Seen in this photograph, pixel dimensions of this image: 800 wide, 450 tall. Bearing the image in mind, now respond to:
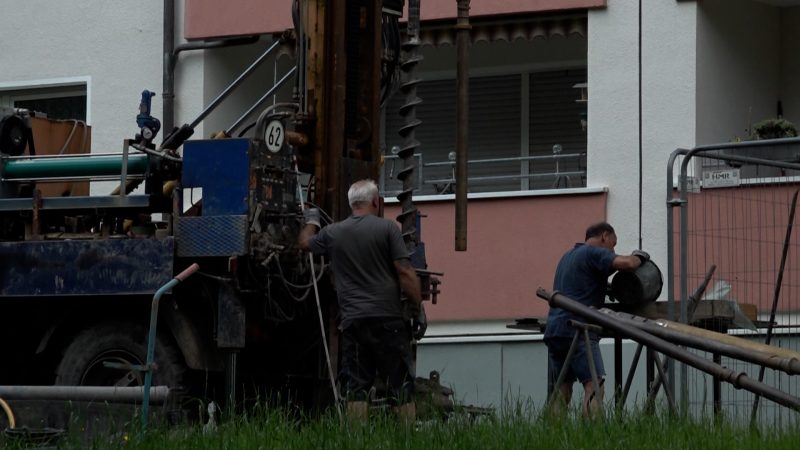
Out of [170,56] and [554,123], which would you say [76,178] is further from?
[554,123]

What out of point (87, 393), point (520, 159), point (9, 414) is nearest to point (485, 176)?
point (520, 159)

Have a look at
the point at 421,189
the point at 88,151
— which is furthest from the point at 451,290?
the point at 88,151

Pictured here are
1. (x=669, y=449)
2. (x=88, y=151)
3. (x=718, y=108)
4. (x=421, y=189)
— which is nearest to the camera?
(x=669, y=449)

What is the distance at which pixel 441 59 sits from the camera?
2155cm

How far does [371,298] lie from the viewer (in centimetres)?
1205

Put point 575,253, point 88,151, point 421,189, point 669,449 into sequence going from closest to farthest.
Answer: point 669,449 → point 575,253 → point 88,151 → point 421,189

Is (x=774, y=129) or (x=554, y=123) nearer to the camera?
(x=774, y=129)

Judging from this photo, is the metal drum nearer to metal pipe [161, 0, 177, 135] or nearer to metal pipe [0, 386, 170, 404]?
metal pipe [0, 386, 170, 404]

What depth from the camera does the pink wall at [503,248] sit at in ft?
62.3

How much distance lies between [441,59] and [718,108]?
12.4 ft

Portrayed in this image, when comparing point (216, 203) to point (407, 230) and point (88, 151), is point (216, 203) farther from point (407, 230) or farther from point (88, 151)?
point (88, 151)

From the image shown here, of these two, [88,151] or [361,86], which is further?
[88,151]

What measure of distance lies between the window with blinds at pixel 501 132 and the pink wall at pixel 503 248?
880mm

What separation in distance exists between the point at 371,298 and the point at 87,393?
1877 millimetres
